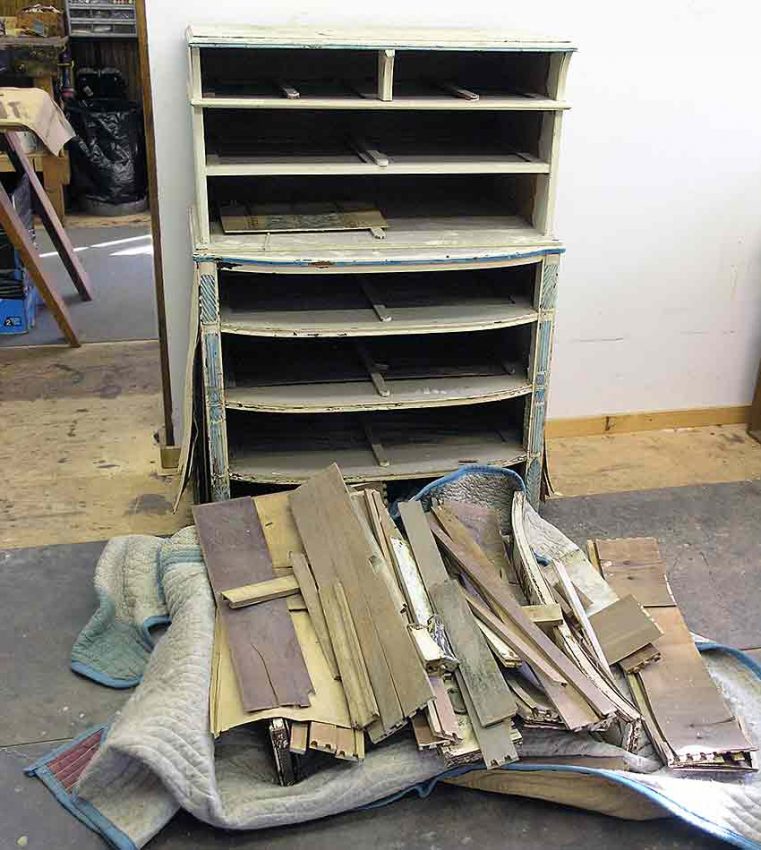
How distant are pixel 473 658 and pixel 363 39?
161 centimetres

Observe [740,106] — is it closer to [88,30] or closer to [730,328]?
[730,328]

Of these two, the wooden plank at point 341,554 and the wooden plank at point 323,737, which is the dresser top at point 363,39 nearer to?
the wooden plank at point 341,554

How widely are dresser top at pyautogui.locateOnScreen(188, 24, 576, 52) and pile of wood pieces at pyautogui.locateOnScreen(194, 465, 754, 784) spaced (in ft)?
3.77

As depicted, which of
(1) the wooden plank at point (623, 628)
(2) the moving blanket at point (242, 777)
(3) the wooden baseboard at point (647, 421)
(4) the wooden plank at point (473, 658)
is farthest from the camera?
(3) the wooden baseboard at point (647, 421)

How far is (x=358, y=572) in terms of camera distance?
244 cm

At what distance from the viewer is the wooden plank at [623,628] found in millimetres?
2404

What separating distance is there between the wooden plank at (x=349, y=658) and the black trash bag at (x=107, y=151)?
4.88 m

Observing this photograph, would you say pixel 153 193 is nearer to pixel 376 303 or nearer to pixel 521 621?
pixel 376 303

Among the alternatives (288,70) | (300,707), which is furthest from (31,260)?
(300,707)

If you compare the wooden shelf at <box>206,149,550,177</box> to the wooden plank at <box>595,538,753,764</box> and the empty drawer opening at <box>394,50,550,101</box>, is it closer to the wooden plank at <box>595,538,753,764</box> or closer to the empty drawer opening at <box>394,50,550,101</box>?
the empty drawer opening at <box>394,50,550,101</box>

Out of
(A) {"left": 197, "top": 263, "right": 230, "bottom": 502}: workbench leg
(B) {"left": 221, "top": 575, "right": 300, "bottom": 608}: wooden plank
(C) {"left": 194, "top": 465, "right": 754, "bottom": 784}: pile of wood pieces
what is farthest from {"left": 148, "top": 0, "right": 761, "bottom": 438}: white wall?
(B) {"left": 221, "top": 575, "right": 300, "bottom": 608}: wooden plank

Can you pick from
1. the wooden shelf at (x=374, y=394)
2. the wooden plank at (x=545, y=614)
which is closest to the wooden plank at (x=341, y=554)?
the wooden shelf at (x=374, y=394)

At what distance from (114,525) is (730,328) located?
2.41 m

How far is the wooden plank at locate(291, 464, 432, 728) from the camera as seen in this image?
2.14 metres
